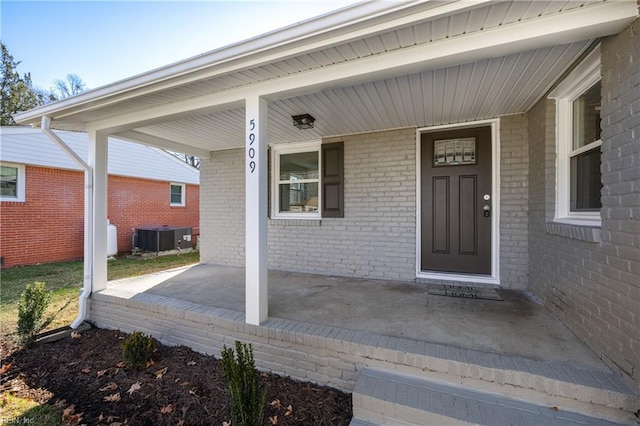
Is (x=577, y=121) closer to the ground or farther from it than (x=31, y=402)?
farther from it

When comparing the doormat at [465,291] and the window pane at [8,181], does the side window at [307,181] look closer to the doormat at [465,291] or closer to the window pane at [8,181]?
the doormat at [465,291]

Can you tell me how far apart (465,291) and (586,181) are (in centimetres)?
174

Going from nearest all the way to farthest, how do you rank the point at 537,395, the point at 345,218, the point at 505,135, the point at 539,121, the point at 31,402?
the point at 537,395 → the point at 31,402 → the point at 539,121 → the point at 505,135 → the point at 345,218

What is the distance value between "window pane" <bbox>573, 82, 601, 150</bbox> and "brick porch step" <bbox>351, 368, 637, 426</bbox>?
1.96 meters

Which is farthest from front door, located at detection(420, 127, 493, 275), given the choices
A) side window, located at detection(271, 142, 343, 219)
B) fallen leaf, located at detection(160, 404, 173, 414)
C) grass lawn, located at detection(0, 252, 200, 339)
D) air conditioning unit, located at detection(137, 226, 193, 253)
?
air conditioning unit, located at detection(137, 226, 193, 253)

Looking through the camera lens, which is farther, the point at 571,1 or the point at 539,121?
the point at 539,121

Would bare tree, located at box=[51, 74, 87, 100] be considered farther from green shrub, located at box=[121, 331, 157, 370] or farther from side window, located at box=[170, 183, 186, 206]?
green shrub, located at box=[121, 331, 157, 370]

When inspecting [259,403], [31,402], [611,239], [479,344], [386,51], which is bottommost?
[31,402]

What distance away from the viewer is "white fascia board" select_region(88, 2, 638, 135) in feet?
5.63

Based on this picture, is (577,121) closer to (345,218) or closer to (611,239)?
(611,239)

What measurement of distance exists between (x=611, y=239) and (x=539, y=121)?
69.9 inches

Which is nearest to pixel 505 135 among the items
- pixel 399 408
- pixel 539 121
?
pixel 539 121

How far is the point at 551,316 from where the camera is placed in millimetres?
2711

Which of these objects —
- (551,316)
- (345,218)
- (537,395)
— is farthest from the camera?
(345,218)
